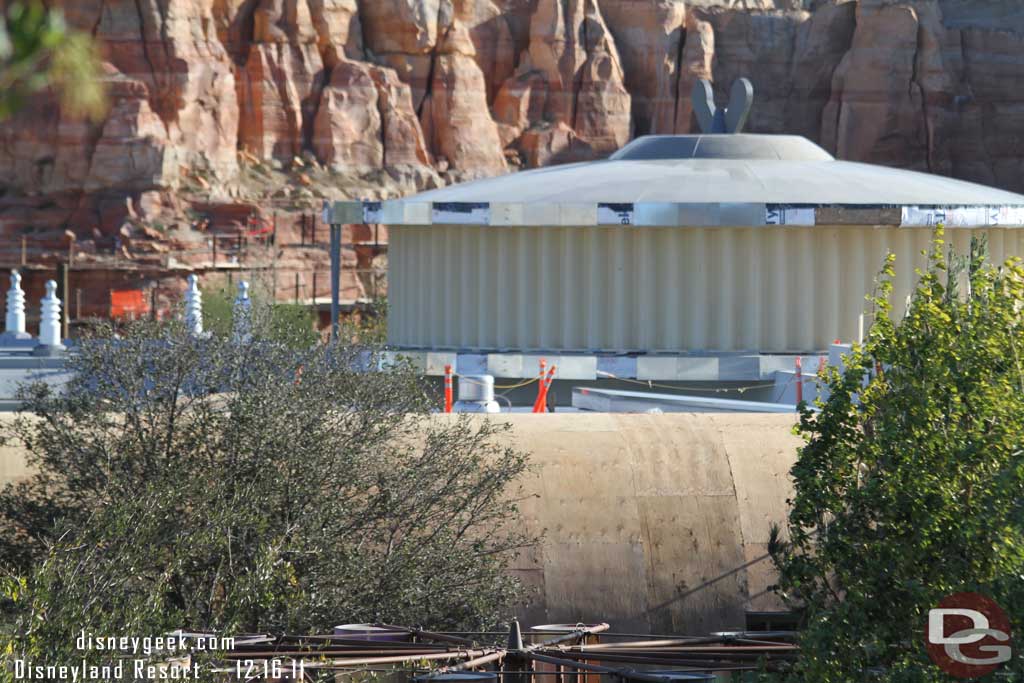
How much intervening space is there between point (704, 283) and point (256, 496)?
12054 millimetres

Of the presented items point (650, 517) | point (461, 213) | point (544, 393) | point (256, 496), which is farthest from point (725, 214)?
point (256, 496)

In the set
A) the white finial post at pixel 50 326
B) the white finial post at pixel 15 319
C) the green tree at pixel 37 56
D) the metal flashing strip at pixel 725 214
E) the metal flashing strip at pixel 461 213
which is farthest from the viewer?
the white finial post at pixel 15 319

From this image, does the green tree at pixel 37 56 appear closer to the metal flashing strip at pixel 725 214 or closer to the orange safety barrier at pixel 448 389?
the orange safety barrier at pixel 448 389

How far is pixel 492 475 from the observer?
10.8 metres

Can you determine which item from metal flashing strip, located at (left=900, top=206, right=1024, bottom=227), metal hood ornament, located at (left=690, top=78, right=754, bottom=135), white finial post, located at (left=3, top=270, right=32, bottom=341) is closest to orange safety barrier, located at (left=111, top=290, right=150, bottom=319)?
white finial post, located at (left=3, top=270, right=32, bottom=341)

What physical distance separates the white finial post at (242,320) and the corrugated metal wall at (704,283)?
379 centimetres

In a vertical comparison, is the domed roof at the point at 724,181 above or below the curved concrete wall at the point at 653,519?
above

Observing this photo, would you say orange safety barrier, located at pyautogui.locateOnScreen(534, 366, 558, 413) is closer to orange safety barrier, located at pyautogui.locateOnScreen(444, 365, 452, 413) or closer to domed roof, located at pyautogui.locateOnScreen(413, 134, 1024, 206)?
orange safety barrier, located at pyautogui.locateOnScreen(444, 365, 452, 413)

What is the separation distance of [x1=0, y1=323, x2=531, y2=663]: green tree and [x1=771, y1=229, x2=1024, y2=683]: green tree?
115 inches

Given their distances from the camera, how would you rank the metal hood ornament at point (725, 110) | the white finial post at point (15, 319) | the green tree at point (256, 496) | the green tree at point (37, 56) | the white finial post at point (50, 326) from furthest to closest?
1. the white finial post at point (15, 319)
2. the white finial post at point (50, 326)
3. the metal hood ornament at point (725, 110)
4. the green tree at point (256, 496)
5. the green tree at point (37, 56)

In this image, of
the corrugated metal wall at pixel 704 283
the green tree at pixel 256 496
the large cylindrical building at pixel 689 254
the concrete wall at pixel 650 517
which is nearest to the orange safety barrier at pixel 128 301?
the large cylindrical building at pixel 689 254

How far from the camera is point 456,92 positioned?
3019 inches

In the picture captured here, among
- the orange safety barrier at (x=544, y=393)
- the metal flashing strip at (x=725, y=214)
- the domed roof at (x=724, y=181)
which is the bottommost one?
the orange safety barrier at (x=544, y=393)

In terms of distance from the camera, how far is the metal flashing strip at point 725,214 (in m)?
19.8
